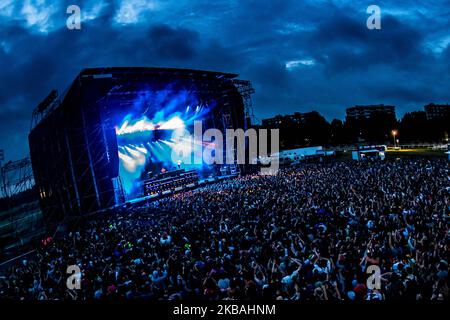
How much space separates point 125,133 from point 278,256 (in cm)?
1948

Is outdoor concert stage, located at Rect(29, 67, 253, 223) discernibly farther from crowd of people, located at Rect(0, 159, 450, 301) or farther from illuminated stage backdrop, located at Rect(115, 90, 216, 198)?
crowd of people, located at Rect(0, 159, 450, 301)

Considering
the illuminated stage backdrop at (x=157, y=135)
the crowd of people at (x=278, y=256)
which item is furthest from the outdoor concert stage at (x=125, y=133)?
the crowd of people at (x=278, y=256)

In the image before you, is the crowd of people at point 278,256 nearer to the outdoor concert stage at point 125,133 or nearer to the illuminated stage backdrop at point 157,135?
the outdoor concert stage at point 125,133

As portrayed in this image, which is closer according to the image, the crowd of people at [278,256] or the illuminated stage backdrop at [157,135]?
the crowd of people at [278,256]

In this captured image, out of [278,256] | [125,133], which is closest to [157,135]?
[125,133]

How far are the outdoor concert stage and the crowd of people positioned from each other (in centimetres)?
781

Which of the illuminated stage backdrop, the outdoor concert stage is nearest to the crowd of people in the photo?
the outdoor concert stage

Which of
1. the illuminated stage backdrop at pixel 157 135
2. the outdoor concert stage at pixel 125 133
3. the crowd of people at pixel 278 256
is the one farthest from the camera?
the illuminated stage backdrop at pixel 157 135

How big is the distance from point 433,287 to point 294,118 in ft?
457

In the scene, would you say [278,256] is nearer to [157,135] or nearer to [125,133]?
[125,133]

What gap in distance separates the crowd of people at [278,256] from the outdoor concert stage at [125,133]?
308 inches

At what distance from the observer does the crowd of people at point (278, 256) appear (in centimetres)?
459

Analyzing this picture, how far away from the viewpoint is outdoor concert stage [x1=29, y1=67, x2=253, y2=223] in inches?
722

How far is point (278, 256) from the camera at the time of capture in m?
6.22
